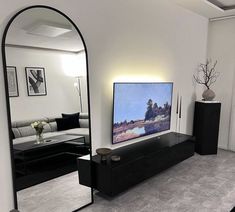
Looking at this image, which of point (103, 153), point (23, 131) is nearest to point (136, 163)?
point (103, 153)

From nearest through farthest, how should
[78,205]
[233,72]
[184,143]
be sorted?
1. [78,205]
2. [184,143]
3. [233,72]

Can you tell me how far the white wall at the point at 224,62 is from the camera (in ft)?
14.1

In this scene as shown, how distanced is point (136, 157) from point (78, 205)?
0.86 metres

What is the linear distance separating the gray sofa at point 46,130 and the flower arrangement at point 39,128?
0.03m

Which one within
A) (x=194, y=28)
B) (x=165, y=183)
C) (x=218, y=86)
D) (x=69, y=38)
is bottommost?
(x=165, y=183)

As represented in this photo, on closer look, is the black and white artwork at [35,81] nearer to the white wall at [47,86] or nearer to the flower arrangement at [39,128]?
the white wall at [47,86]

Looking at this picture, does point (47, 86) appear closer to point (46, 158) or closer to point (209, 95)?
point (46, 158)

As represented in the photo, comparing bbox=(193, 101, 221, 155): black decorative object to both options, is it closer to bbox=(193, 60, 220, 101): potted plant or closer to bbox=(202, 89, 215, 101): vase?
bbox=(202, 89, 215, 101): vase

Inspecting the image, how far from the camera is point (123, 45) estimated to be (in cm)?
291

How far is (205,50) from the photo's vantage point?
4.52 meters

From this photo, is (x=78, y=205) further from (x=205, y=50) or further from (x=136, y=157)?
(x=205, y=50)

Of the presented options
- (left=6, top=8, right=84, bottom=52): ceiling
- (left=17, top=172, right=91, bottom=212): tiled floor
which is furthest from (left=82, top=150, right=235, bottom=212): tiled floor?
(left=6, top=8, right=84, bottom=52): ceiling

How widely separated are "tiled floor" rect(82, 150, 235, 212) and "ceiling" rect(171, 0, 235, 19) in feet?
8.51

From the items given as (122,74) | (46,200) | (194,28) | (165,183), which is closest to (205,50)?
(194,28)
